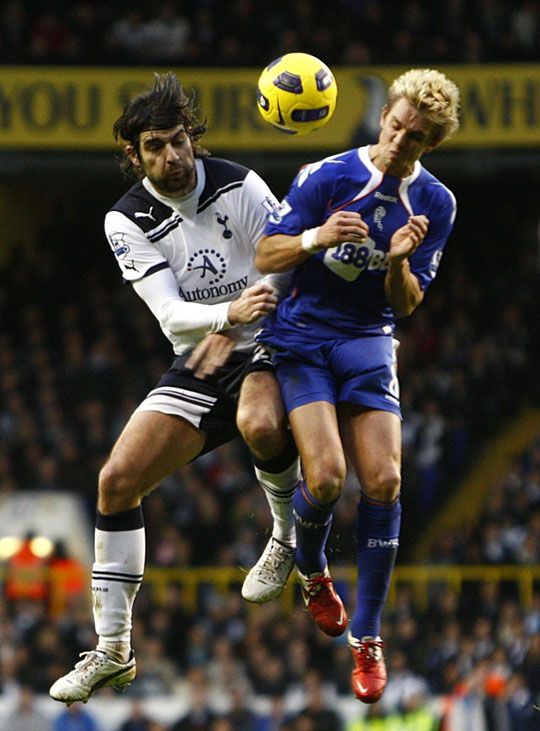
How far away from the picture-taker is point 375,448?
6.97m

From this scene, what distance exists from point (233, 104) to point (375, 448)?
1080 cm

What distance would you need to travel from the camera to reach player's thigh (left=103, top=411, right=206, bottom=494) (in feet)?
23.5

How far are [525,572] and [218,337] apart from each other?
27.5ft

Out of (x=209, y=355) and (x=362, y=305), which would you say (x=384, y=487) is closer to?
(x=362, y=305)

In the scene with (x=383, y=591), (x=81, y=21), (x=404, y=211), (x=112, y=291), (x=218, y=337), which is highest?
(x=404, y=211)

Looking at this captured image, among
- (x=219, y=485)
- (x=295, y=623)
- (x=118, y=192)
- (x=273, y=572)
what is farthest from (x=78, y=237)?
(x=273, y=572)

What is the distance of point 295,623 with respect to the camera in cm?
1439

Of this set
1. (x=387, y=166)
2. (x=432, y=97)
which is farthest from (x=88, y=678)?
(x=432, y=97)

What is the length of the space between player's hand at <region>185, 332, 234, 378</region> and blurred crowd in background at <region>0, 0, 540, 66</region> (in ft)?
33.9

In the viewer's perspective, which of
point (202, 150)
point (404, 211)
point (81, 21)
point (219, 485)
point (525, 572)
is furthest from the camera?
point (81, 21)

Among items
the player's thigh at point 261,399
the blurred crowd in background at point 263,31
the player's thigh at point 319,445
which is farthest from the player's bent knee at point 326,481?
the blurred crowd in background at point 263,31

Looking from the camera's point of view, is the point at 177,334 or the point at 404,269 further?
the point at 177,334

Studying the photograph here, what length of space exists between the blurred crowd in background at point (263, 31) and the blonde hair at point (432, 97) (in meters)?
10.5

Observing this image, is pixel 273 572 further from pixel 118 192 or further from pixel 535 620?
pixel 118 192
